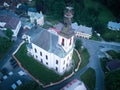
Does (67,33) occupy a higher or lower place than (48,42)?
higher

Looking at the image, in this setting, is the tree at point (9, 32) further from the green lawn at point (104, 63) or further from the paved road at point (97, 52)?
the green lawn at point (104, 63)

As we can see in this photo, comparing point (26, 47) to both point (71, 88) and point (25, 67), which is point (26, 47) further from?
Result: point (71, 88)

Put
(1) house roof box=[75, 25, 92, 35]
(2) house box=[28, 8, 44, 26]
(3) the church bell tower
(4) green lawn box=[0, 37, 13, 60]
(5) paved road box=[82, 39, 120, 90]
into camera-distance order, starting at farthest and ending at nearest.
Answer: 1. (2) house box=[28, 8, 44, 26]
2. (1) house roof box=[75, 25, 92, 35]
3. (4) green lawn box=[0, 37, 13, 60]
4. (5) paved road box=[82, 39, 120, 90]
5. (3) the church bell tower

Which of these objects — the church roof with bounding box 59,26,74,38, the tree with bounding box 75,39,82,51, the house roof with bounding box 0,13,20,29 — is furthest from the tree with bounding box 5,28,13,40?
the church roof with bounding box 59,26,74,38

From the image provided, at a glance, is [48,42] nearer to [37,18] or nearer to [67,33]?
[67,33]

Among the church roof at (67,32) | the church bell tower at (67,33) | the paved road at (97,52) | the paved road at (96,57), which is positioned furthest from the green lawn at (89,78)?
the church roof at (67,32)

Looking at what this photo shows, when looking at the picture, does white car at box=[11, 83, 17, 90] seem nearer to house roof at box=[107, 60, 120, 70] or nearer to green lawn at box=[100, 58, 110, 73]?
green lawn at box=[100, 58, 110, 73]

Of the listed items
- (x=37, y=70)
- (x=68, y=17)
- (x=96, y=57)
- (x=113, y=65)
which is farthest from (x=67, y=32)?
(x=96, y=57)
